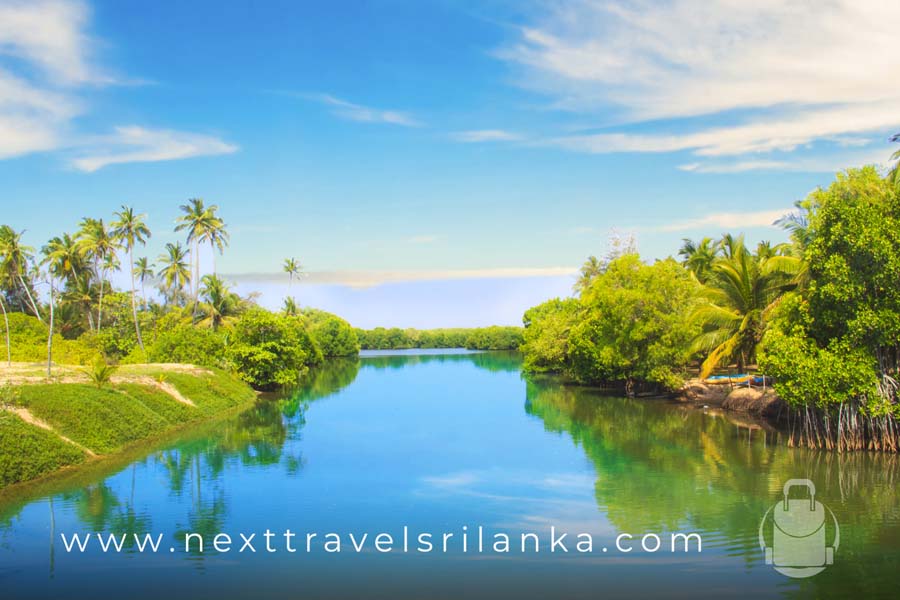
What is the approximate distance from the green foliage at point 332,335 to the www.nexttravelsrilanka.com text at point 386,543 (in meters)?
79.6

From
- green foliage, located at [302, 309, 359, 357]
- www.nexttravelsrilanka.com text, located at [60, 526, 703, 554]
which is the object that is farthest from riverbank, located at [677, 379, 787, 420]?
green foliage, located at [302, 309, 359, 357]

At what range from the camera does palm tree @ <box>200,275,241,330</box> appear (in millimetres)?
59031

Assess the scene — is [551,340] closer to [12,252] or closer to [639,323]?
[639,323]

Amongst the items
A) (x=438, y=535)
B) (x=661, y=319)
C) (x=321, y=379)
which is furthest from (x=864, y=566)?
(x=321, y=379)

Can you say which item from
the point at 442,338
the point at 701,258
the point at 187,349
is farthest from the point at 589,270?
the point at 442,338

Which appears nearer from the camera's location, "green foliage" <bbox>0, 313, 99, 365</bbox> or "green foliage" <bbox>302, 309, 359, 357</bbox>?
"green foliage" <bbox>0, 313, 99, 365</bbox>

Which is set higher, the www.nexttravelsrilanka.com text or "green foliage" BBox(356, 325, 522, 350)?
"green foliage" BBox(356, 325, 522, 350)

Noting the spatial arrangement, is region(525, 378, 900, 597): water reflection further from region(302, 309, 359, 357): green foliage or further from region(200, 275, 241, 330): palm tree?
region(302, 309, 359, 357): green foliage

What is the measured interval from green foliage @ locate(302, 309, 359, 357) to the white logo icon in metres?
81.4

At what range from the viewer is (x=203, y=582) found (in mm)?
11578

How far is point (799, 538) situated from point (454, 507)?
7.82 meters

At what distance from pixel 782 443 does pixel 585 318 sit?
982 inches

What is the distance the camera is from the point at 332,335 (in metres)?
99.1

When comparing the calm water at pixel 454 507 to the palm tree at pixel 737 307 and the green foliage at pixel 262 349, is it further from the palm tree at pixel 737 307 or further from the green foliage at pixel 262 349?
the green foliage at pixel 262 349
